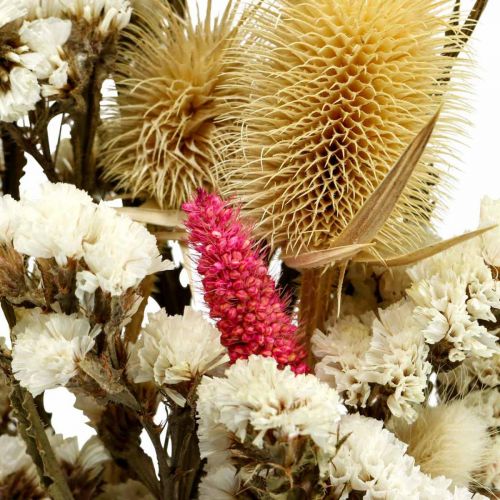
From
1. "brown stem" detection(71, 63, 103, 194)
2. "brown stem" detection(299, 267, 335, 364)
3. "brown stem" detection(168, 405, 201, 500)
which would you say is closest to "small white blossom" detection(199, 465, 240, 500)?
"brown stem" detection(168, 405, 201, 500)

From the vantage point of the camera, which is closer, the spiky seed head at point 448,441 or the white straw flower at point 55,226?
the white straw flower at point 55,226

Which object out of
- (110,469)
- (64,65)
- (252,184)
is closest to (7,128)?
(64,65)

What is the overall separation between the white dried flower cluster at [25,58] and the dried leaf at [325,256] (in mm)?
206

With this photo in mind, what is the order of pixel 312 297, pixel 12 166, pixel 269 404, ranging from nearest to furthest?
pixel 269 404 → pixel 312 297 → pixel 12 166

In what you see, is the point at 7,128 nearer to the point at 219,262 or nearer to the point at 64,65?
the point at 64,65

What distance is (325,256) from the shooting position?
2.12 ft

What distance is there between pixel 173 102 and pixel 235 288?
0.73ft

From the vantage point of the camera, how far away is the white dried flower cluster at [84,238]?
57 cm

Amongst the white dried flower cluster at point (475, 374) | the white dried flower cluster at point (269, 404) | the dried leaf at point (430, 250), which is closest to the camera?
the white dried flower cluster at point (269, 404)

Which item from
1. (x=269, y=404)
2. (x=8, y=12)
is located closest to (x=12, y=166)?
(x=8, y=12)

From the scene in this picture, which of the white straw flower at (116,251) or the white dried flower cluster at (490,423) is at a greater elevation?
the white straw flower at (116,251)

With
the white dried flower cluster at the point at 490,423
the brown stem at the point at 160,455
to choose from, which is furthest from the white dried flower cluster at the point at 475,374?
the brown stem at the point at 160,455

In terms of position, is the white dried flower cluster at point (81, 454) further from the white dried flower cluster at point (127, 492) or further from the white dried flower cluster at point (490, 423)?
the white dried flower cluster at point (490, 423)

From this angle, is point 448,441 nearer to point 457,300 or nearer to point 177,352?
point 457,300
